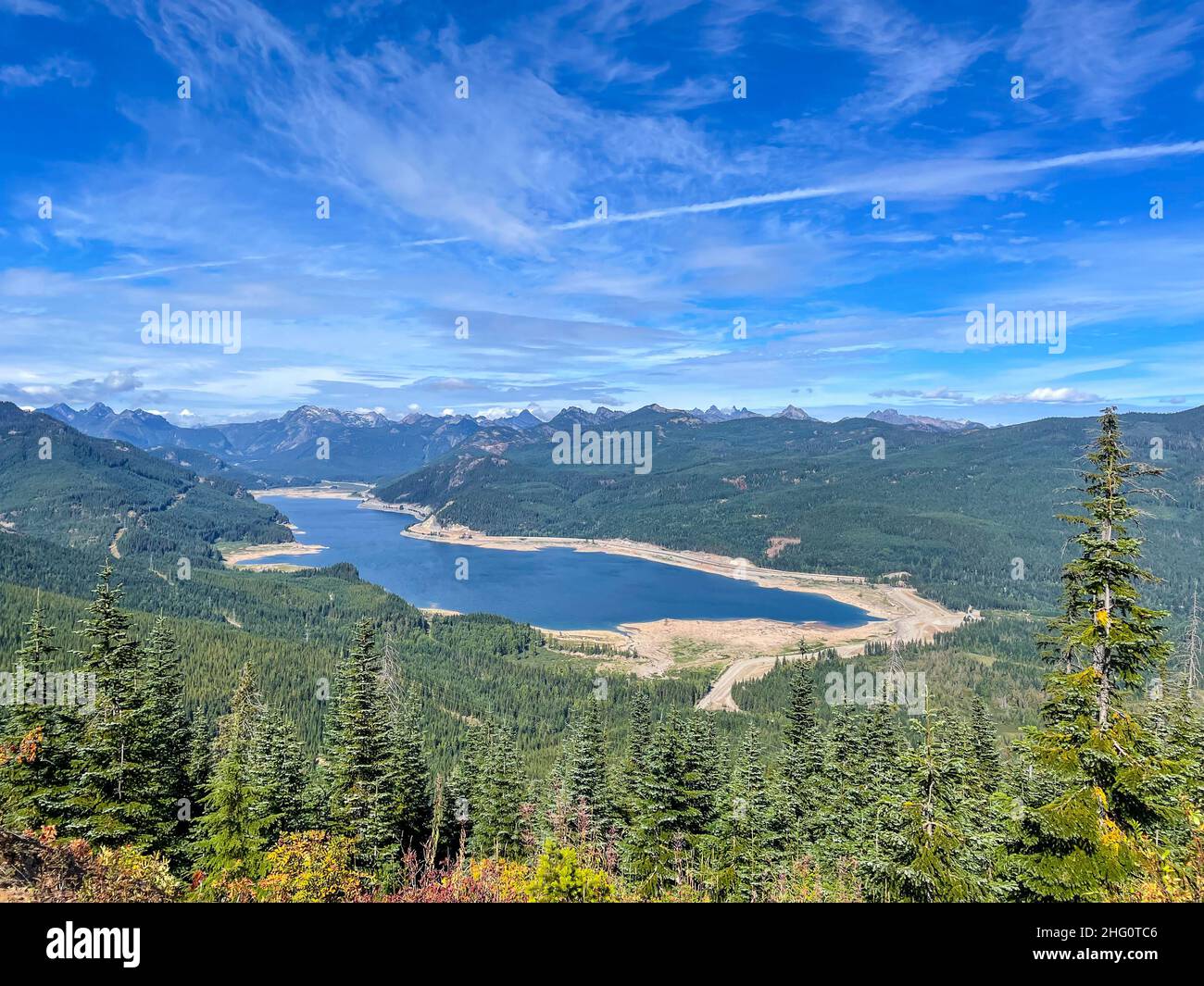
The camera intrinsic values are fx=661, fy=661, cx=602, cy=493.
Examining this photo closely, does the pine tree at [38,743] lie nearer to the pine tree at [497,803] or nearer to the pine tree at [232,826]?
the pine tree at [232,826]

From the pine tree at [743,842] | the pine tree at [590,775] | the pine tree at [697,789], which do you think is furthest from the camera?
the pine tree at [590,775]

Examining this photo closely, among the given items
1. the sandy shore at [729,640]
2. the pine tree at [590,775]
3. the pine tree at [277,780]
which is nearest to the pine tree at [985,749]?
the pine tree at [590,775]

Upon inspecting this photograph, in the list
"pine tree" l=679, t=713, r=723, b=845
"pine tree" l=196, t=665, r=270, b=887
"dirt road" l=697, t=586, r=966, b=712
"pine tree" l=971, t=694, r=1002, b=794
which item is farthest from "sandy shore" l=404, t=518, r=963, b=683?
"pine tree" l=196, t=665, r=270, b=887

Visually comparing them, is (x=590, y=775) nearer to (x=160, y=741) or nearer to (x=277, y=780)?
(x=277, y=780)

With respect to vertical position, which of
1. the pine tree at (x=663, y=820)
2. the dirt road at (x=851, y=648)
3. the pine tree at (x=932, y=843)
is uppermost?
the pine tree at (x=932, y=843)

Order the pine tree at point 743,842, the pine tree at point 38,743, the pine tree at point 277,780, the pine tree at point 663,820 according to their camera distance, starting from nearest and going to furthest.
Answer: the pine tree at point 38,743 → the pine tree at point 743,842 → the pine tree at point 663,820 → the pine tree at point 277,780

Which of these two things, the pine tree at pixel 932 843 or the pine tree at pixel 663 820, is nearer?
the pine tree at pixel 932 843
